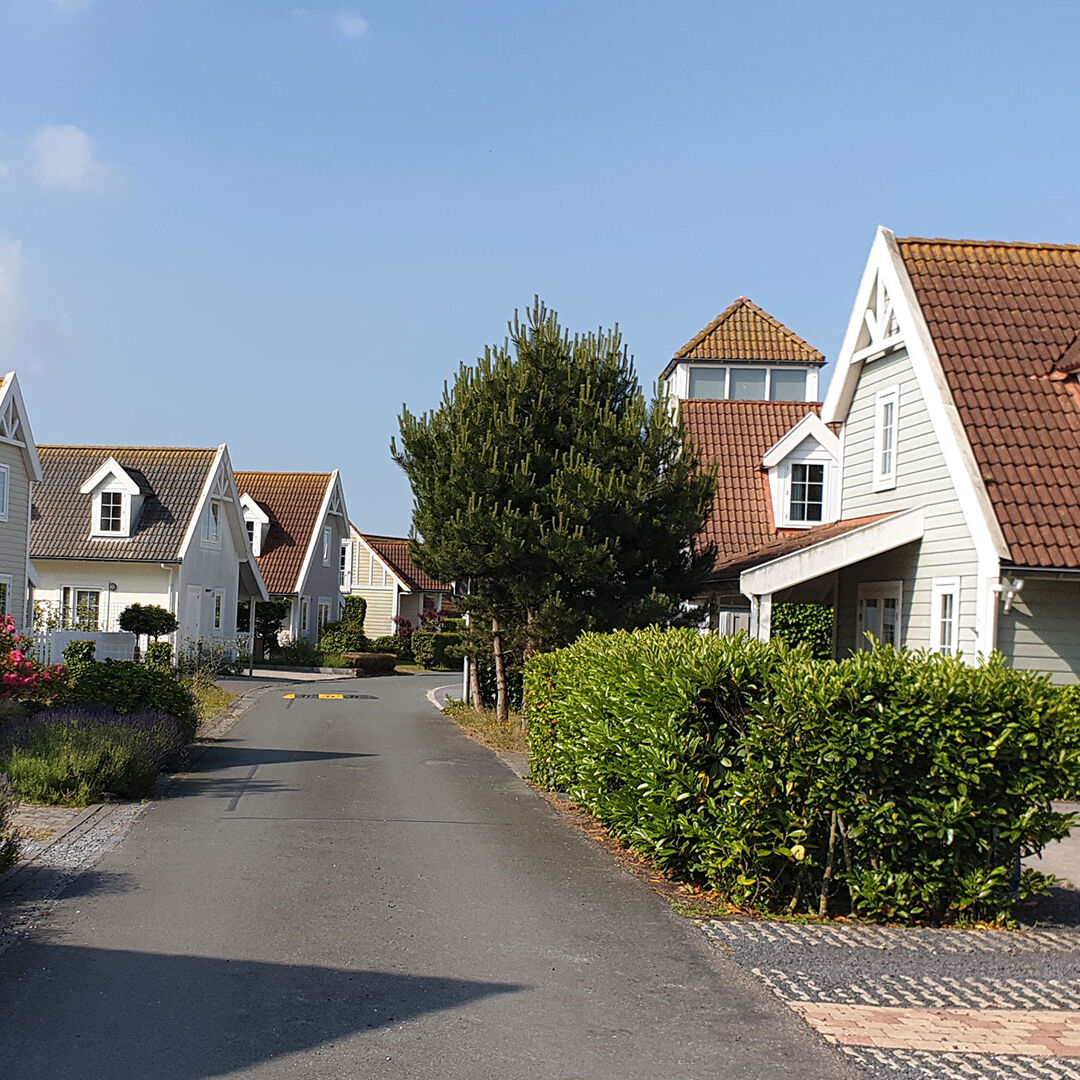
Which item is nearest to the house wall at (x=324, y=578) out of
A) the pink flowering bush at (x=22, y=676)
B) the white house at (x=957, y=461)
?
the pink flowering bush at (x=22, y=676)

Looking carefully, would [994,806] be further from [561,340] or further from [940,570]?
[561,340]

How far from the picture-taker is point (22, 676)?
18594mm

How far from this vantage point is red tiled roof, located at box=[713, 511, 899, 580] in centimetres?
2019

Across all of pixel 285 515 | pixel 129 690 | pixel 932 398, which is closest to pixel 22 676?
pixel 129 690

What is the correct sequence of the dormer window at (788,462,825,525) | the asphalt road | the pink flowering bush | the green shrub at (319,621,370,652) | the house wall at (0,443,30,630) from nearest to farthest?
the asphalt road
the pink flowering bush
the dormer window at (788,462,825,525)
the house wall at (0,443,30,630)
the green shrub at (319,621,370,652)

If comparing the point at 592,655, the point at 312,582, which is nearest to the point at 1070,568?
the point at 592,655

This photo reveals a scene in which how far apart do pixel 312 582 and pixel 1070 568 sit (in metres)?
42.2

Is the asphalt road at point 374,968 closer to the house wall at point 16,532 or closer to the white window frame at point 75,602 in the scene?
the house wall at point 16,532

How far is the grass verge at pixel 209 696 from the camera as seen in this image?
2784 cm

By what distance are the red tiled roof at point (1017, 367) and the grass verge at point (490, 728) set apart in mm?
8854

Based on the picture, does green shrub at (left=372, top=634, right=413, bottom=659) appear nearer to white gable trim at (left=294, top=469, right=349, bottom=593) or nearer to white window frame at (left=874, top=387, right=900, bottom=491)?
white gable trim at (left=294, top=469, right=349, bottom=593)

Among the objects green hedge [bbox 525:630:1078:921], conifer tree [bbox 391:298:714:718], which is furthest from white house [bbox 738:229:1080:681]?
green hedge [bbox 525:630:1078:921]

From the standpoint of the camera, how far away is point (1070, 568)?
1542cm

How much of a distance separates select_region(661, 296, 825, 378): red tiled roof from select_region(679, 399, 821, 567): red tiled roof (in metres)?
9.31
